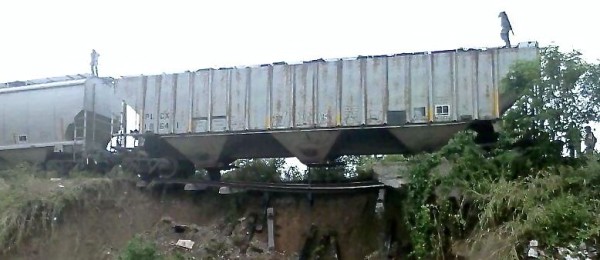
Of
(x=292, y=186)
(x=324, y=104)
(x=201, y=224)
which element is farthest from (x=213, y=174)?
(x=324, y=104)

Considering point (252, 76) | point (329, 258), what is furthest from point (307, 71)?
point (329, 258)

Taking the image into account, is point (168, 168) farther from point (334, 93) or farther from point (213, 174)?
point (334, 93)

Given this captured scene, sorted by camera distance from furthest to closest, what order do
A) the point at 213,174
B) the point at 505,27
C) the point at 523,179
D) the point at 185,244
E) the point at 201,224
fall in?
the point at 213,174, the point at 201,224, the point at 505,27, the point at 185,244, the point at 523,179

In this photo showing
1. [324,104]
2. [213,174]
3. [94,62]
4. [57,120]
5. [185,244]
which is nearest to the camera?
[185,244]

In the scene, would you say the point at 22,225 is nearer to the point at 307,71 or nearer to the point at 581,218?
the point at 307,71

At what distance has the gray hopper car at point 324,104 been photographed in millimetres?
14031

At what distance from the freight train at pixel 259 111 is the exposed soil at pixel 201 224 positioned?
1.33m

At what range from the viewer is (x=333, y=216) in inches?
560

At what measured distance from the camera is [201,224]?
14.7 meters

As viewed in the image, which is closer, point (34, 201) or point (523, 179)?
point (523, 179)

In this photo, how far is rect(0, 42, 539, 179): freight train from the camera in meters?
14.1

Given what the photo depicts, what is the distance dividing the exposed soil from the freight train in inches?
52.5

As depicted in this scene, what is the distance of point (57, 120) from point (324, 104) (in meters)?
7.53

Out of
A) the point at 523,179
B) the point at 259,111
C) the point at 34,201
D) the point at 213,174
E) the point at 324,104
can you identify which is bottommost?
the point at 34,201
